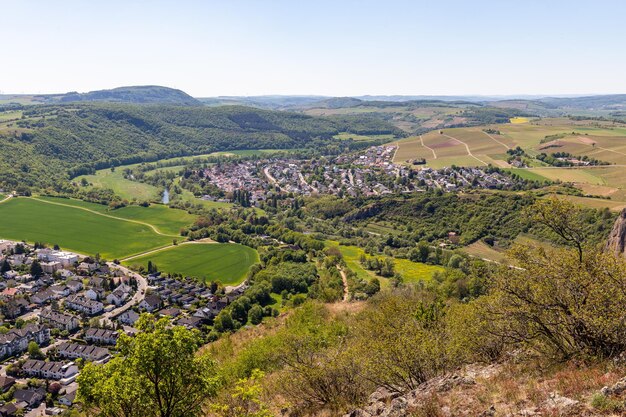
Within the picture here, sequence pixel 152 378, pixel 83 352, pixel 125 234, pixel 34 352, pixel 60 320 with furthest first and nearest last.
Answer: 1. pixel 125 234
2. pixel 60 320
3. pixel 83 352
4. pixel 34 352
5. pixel 152 378

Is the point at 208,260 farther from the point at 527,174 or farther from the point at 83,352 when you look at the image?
the point at 527,174

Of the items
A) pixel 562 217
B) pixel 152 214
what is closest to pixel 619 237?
pixel 562 217

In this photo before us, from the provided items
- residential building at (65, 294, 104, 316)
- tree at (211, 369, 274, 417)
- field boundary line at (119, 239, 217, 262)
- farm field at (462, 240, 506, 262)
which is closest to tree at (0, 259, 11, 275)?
field boundary line at (119, 239, 217, 262)

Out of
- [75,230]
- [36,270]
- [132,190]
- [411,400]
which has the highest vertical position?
[411,400]

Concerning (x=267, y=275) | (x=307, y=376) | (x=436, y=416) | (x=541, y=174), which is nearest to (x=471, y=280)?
(x=267, y=275)

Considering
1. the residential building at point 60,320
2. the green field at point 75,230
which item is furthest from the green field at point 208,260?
the residential building at point 60,320
